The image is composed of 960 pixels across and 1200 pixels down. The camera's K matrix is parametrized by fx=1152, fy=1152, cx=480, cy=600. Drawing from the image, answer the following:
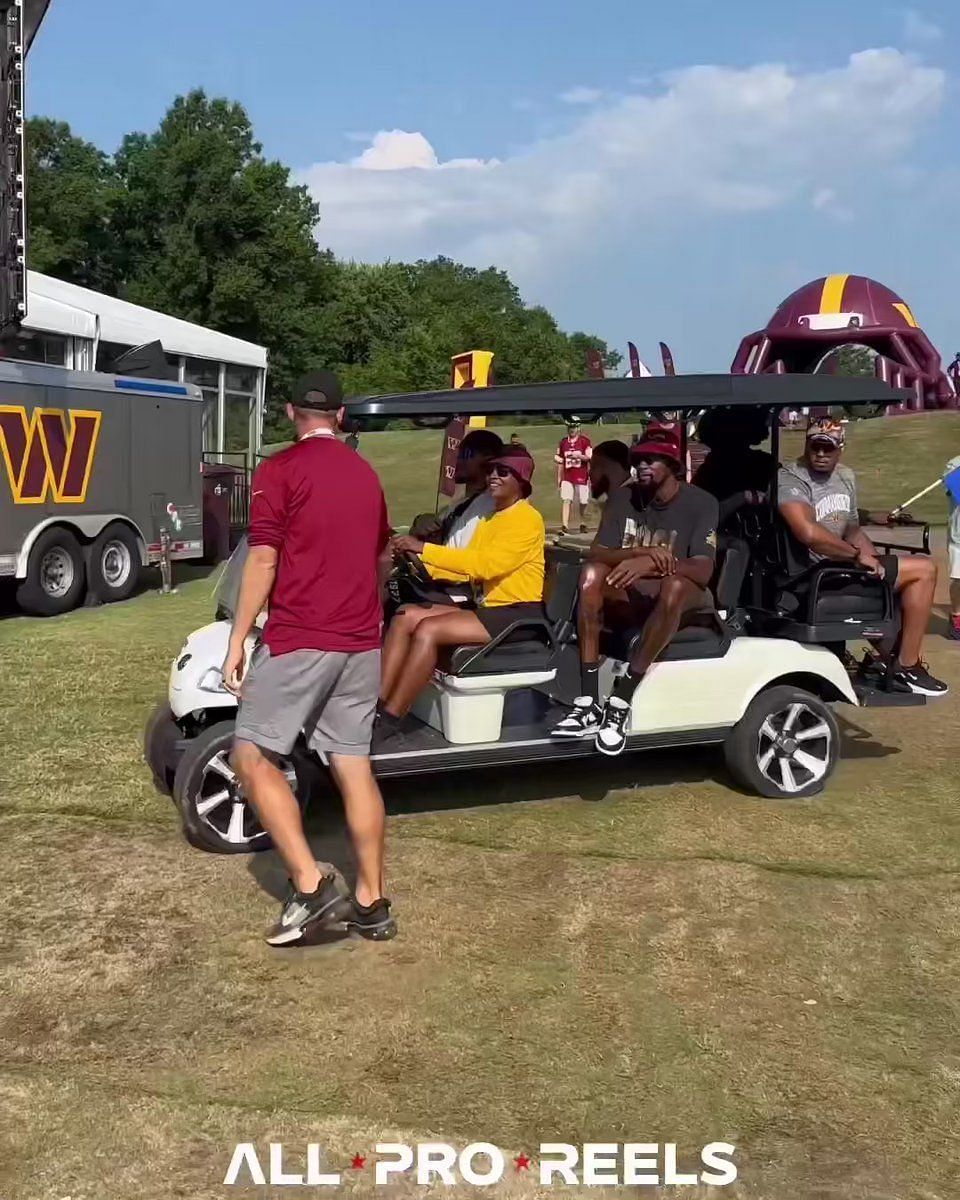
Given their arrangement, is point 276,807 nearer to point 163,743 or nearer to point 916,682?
Answer: point 163,743

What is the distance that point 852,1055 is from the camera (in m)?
3.26

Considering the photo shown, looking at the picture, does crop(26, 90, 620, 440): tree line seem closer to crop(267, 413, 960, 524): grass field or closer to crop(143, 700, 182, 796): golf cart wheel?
crop(267, 413, 960, 524): grass field

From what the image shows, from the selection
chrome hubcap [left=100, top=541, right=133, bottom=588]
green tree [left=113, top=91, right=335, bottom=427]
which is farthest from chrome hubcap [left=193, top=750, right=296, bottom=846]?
green tree [left=113, top=91, right=335, bottom=427]

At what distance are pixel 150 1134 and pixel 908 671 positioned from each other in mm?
4249

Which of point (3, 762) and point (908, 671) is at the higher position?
point (908, 671)

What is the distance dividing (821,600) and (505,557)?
1.60 m

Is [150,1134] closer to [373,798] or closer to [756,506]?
[373,798]

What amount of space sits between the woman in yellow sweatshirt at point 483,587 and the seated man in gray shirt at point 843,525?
1.35 metres

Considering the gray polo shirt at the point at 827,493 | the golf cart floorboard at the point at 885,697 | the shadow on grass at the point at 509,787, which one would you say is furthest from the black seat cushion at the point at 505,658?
the golf cart floorboard at the point at 885,697

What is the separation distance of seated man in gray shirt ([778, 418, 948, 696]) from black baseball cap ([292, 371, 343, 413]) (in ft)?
8.76

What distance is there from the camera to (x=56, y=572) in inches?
441

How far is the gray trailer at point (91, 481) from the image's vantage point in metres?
10.8

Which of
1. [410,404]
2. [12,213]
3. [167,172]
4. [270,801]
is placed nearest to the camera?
[270,801]

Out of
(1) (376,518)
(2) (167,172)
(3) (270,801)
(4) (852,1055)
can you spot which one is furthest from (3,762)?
(2) (167,172)
